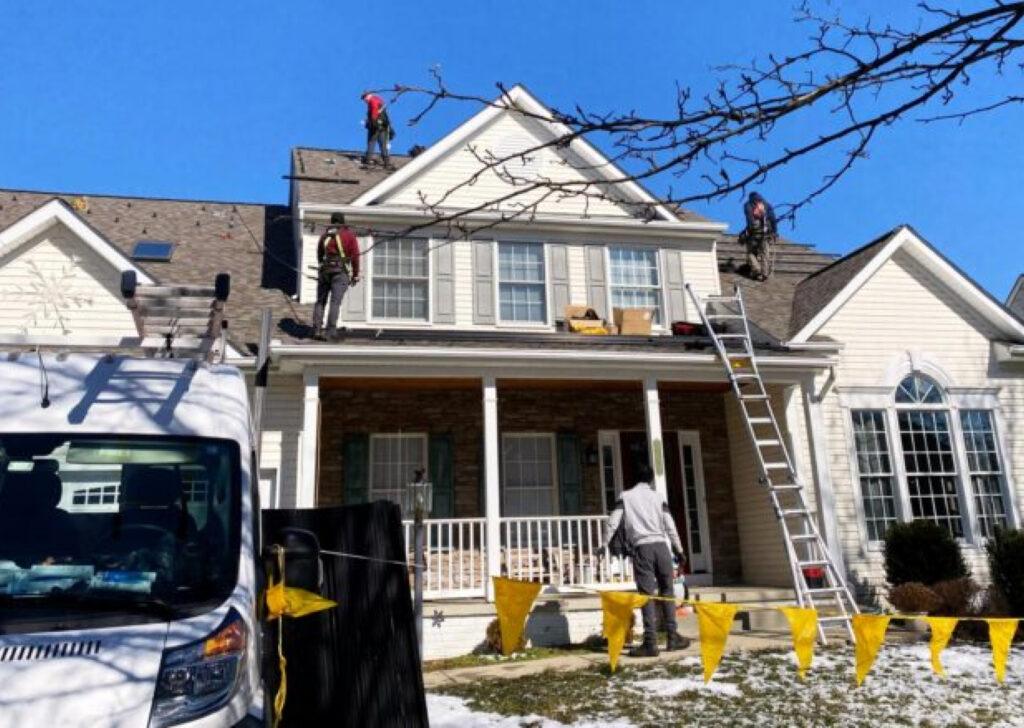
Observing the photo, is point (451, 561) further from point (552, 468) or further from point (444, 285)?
point (444, 285)

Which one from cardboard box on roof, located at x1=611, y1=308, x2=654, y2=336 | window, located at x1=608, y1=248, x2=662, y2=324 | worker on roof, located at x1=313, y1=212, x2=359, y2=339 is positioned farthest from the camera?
window, located at x1=608, y1=248, x2=662, y2=324

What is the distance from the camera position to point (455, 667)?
27.0ft

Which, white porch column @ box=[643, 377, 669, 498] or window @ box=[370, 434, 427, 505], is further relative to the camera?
window @ box=[370, 434, 427, 505]

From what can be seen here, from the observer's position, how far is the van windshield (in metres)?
2.94

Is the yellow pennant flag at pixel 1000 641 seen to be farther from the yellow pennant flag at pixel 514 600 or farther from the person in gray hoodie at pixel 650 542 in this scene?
the yellow pennant flag at pixel 514 600

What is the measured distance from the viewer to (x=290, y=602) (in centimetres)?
382

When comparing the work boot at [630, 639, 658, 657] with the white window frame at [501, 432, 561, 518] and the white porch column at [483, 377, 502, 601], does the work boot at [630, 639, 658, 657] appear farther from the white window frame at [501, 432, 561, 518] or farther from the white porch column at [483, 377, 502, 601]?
the white window frame at [501, 432, 561, 518]

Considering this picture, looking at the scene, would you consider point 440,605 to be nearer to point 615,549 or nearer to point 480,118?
point 615,549

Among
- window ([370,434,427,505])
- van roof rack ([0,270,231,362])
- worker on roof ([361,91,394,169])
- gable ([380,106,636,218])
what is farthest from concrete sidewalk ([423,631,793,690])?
worker on roof ([361,91,394,169])

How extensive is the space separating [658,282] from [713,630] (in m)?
8.08

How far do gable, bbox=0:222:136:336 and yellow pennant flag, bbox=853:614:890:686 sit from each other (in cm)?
926

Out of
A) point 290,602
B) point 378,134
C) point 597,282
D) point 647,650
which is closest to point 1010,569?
point 647,650

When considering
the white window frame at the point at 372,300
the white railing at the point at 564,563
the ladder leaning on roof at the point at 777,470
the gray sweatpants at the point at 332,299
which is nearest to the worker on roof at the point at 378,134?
the white window frame at the point at 372,300

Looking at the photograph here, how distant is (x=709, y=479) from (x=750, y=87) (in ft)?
32.4
